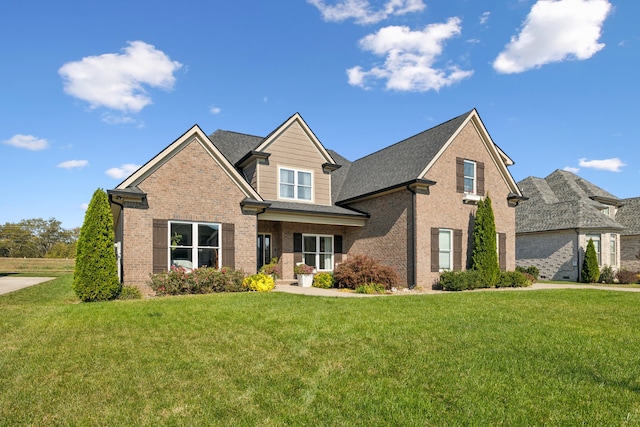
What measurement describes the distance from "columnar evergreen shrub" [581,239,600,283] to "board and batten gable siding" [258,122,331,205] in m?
15.2

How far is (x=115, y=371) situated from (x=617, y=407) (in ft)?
18.8

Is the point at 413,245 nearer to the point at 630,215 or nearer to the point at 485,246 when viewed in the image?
the point at 485,246

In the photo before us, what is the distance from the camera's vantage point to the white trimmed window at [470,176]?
63.4 feet

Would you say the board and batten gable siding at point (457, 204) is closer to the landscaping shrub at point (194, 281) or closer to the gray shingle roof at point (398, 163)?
the gray shingle roof at point (398, 163)

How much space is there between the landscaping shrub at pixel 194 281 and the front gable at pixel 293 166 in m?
5.43

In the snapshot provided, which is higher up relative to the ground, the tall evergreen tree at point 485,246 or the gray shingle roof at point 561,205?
the gray shingle roof at point 561,205

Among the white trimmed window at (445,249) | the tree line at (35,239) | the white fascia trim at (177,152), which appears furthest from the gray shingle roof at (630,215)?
the tree line at (35,239)

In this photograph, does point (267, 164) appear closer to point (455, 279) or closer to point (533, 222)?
point (455, 279)

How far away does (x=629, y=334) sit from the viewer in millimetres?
7586

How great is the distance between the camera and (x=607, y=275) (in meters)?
23.8

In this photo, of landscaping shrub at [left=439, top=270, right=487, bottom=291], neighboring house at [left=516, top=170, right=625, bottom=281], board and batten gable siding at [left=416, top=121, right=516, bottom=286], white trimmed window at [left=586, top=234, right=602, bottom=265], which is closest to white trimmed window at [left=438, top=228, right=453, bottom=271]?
board and batten gable siding at [left=416, top=121, right=516, bottom=286]

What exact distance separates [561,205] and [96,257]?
26403 mm

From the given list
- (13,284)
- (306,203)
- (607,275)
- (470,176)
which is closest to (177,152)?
(306,203)

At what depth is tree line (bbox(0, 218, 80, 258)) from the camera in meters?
61.0
